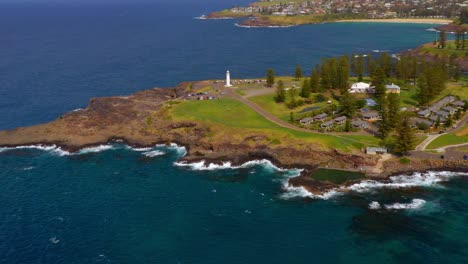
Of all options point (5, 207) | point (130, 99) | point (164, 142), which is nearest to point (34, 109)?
point (130, 99)

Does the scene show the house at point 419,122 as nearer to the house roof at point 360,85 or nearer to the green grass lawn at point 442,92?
the green grass lawn at point 442,92

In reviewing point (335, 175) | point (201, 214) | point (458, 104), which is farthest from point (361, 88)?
point (201, 214)

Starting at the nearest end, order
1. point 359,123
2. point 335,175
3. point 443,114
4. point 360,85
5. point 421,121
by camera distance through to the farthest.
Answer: point 335,175, point 359,123, point 421,121, point 443,114, point 360,85

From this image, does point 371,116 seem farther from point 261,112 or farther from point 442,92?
point 442,92

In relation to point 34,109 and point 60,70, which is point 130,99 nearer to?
point 34,109

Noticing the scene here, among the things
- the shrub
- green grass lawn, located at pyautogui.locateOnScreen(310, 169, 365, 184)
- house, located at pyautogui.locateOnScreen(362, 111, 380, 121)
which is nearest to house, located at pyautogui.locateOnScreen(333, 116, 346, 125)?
house, located at pyautogui.locateOnScreen(362, 111, 380, 121)

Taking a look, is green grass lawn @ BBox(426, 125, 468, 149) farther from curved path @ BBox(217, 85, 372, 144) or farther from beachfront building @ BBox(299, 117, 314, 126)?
beachfront building @ BBox(299, 117, 314, 126)
